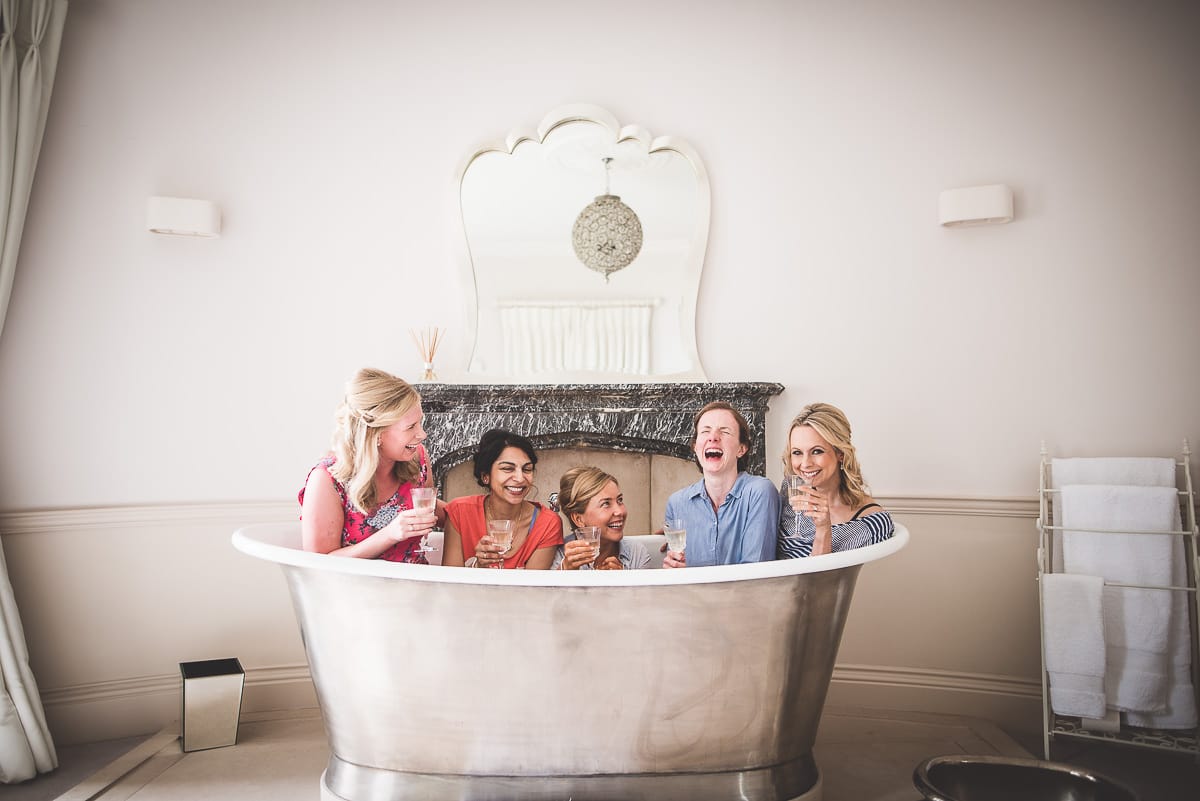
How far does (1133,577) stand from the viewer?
8.32 feet

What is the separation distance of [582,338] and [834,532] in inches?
49.1

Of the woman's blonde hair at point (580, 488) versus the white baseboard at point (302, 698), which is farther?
the white baseboard at point (302, 698)

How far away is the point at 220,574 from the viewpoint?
9.77 ft

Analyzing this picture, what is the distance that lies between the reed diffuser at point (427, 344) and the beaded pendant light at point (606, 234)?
24.8 inches

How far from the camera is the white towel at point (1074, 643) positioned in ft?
8.21

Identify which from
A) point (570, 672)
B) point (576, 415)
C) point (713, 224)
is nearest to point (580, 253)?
point (713, 224)

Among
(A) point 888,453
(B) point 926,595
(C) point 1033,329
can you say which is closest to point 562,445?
(A) point 888,453

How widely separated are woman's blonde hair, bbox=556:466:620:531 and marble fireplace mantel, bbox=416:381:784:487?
0.74 meters

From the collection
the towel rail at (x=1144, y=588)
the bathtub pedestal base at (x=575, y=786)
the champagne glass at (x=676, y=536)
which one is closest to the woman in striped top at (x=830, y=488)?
the champagne glass at (x=676, y=536)

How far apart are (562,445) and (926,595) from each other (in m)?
1.46

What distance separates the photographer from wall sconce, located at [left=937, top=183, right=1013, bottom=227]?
9.12 ft

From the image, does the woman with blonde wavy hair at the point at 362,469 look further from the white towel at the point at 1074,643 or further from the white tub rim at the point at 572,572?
the white towel at the point at 1074,643

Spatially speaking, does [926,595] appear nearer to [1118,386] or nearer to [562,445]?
[1118,386]

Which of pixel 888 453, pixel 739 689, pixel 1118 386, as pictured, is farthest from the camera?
pixel 888 453
